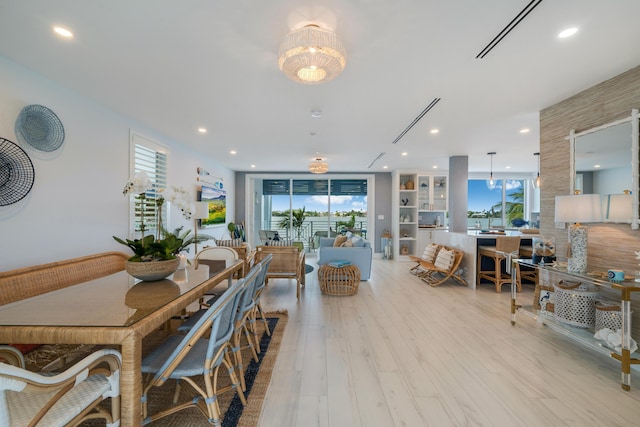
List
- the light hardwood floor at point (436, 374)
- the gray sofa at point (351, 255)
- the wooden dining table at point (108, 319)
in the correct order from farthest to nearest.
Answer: the gray sofa at point (351, 255) → the light hardwood floor at point (436, 374) → the wooden dining table at point (108, 319)

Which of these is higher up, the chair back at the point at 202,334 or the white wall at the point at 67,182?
the white wall at the point at 67,182

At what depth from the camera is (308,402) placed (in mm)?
1806

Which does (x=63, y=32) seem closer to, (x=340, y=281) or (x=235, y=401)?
(x=235, y=401)

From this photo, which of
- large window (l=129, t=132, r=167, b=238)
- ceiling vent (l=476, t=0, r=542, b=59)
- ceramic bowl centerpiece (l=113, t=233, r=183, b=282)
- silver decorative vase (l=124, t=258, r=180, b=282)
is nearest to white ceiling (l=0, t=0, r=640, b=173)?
ceiling vent (l=476, t=0, r=542, b=59)

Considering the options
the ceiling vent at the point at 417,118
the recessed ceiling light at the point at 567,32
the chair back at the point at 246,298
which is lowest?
the chair back at the point at 246,298

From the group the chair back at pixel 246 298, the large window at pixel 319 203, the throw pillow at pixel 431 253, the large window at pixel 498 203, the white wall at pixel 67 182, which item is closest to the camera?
the chair back at pixel 246 298

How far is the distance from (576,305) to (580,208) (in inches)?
38.4

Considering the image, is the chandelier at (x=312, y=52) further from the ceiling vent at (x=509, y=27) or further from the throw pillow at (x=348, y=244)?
the throw pillow at (x=348, y=244)

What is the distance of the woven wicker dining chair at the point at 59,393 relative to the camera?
855mm

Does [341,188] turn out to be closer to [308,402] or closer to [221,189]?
[221,189]

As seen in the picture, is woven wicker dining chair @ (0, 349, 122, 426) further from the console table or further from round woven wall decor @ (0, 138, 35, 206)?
the console table

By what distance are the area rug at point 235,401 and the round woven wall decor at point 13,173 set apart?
1.89m

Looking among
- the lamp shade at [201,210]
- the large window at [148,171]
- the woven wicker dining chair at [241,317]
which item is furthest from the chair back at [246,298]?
the lamp shade at [201,210]

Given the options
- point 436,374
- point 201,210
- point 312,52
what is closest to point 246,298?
point 436,374
